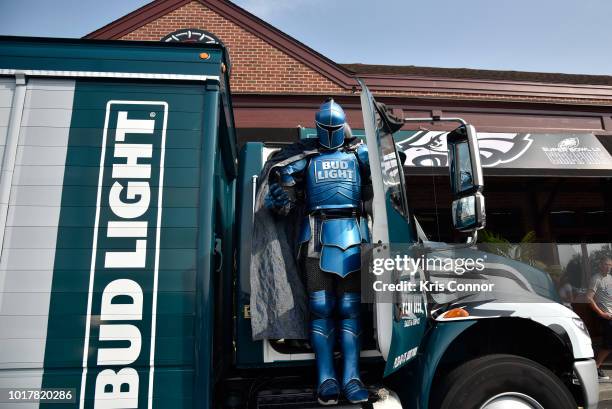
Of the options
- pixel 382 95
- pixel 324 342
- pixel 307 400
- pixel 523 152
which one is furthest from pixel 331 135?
pixel 523 152

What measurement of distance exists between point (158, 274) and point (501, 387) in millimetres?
2239

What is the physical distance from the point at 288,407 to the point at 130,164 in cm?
180

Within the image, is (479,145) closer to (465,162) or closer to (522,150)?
(522,150)

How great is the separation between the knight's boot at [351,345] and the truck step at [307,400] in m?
0.10

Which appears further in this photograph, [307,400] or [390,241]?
[307,400]

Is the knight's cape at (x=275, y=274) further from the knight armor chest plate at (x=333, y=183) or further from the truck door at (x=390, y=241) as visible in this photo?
the truck door at (x=390, y=241)

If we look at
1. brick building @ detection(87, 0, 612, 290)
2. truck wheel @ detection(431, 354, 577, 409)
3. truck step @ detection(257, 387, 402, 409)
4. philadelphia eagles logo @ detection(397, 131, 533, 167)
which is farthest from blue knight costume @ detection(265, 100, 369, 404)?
brick building @ detection(87, 0, 612, 290)

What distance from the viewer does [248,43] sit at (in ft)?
28.3

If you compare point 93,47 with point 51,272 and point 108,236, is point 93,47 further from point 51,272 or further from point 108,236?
point 51,272

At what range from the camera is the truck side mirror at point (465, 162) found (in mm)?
2609

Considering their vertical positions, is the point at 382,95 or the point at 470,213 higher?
the point at 382,95

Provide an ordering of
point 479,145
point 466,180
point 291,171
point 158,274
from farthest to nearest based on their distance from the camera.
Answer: point 479,145 → point 291,171 → point 466,180 → point 158,274

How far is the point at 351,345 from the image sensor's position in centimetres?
262

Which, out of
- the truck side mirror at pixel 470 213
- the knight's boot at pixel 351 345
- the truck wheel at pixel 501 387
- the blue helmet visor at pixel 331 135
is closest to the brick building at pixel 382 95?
the blue helmet visor at pixel 331 135
